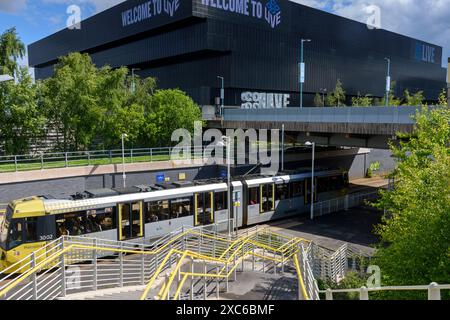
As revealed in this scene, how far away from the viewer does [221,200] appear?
2170 cm

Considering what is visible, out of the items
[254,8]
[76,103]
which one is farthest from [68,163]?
[254,8]

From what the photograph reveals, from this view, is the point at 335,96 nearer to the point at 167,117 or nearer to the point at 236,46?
the point at 236,46

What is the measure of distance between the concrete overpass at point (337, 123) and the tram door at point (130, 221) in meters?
14.6

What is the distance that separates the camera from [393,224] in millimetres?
13680

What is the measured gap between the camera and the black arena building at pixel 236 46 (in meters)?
58.0

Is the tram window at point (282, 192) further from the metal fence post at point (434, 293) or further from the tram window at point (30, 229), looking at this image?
the metal fence post at point (434, 293)

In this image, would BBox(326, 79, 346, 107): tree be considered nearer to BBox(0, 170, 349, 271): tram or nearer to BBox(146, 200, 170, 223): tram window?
BBox(0, 170, 349, 271): tram

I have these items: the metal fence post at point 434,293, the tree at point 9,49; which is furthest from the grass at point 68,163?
the metal fence post at point 434,293

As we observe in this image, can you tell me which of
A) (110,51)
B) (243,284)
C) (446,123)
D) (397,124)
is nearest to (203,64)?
(110,51)

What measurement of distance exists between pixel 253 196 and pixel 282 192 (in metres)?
2.77

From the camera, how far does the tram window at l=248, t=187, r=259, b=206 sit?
23625 mm

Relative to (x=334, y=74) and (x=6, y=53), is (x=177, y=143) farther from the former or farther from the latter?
(x=334, y=74)

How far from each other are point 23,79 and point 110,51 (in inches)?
2009
